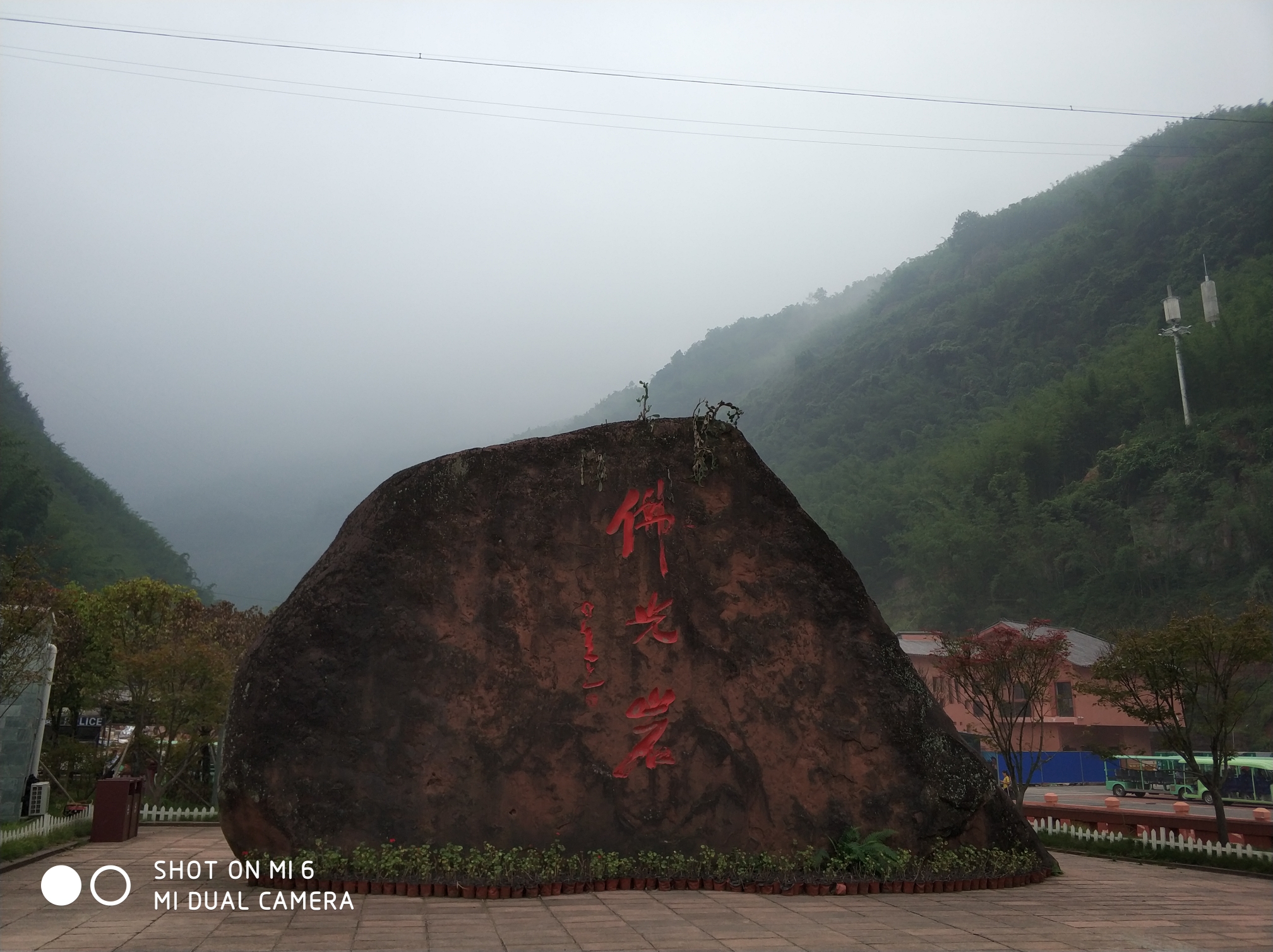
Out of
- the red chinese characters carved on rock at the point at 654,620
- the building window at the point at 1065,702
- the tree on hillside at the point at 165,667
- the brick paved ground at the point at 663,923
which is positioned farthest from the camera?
the building window at the point at 1065,702

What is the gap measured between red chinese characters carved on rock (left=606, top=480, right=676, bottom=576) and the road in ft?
38.4

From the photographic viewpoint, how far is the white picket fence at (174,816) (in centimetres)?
1283

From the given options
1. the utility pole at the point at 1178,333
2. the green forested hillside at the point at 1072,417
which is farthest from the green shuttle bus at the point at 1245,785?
the utility pole at the point at 1178,333

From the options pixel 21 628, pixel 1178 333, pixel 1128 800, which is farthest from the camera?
pixel 1178 333

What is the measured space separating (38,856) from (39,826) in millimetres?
1416

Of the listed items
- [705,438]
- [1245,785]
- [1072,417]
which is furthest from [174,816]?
[1072,417]

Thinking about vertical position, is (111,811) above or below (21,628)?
below

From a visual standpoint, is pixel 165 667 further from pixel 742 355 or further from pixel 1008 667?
pixel 742 355

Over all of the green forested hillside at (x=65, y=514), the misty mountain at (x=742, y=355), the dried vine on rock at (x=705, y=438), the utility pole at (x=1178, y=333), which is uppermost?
the misty mountain at (x=742, y=355)

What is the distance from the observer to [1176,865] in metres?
10.4

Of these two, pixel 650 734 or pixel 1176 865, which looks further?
pixel 1176 865

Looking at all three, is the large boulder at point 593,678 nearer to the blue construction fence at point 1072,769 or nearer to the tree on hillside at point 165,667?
the tree on hillside at point 165,667

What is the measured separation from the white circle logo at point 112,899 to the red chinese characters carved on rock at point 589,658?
3.63m

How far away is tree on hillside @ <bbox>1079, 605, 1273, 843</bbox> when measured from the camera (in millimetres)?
10477
